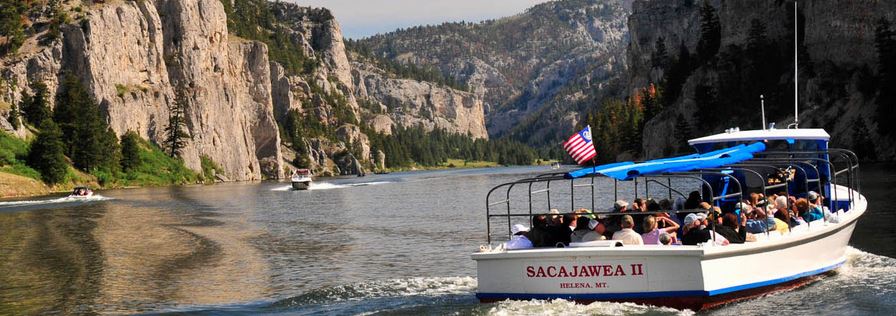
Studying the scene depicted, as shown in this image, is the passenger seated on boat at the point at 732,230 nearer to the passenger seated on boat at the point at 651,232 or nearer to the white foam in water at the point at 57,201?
the passenger seated on boat at the point at 651,232

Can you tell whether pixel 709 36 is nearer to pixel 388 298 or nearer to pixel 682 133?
pixel 682 133

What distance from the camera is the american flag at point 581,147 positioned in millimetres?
20906

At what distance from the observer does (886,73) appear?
101562 millimetres

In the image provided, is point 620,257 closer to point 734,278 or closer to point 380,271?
point 734,278

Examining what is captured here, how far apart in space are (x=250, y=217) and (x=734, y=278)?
147 feet

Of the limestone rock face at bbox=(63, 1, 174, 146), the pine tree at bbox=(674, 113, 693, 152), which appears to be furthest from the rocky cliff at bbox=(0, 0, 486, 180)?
the pine tree at bbox=(674, 113, 693, 152)

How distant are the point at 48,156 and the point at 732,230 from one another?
304 feet

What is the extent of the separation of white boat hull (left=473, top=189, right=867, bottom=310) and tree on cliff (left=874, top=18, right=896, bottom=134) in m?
82.6

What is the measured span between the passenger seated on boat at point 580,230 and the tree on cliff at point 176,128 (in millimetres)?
135944

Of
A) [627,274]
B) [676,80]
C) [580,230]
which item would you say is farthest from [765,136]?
[676,80]

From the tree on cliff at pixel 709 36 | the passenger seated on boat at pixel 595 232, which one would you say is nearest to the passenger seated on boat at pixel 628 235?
the passenger seated on boat at pixel 595 232

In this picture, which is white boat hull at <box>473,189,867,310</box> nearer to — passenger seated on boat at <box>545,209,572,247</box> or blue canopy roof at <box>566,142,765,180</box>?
passenger seated on boat at <box>545,209,572,247</box>

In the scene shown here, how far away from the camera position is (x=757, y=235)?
75.6 ft

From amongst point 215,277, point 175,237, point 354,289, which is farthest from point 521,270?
point 175,237
